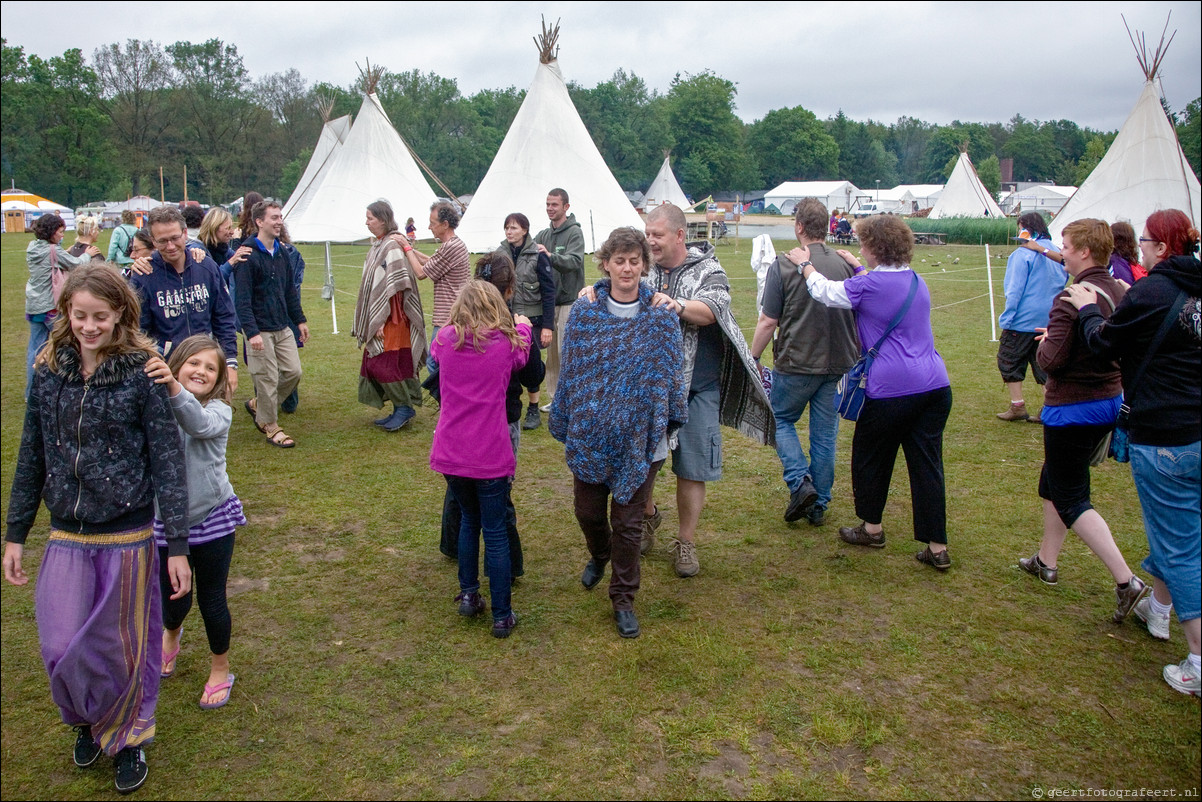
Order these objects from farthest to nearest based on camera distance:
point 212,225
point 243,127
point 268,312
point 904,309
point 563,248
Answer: point 243,127 < point 563,248 < point 268,312 < point 212,225 < point 904,309

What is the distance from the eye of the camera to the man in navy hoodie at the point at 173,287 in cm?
494

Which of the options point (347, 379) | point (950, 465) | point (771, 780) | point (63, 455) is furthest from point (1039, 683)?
point (347, 379)

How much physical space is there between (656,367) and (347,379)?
6.33 m

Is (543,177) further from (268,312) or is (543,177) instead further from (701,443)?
(701,443)

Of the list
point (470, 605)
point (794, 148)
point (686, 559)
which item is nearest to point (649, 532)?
point (686, 559)

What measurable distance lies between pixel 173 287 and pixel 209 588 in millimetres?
2585

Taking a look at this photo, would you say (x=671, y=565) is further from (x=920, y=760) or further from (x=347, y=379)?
(x=347, y=379)

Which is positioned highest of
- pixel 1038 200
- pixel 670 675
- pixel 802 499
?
pixel 1038 200

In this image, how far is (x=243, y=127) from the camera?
6306 cm

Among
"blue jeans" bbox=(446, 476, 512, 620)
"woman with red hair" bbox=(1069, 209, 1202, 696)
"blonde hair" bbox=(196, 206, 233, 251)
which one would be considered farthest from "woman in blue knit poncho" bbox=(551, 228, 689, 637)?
Answer: "blonde hair" bbox=(196, 206, 233, 251)

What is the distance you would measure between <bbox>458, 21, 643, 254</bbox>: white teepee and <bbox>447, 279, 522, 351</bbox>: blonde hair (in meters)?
16.2

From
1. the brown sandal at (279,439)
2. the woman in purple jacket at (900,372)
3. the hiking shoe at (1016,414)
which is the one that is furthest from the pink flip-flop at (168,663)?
the hiking shoe at (1016,414)

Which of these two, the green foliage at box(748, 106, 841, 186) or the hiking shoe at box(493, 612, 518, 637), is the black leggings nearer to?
the hiking shoe at box(493, 612, 518, 637)

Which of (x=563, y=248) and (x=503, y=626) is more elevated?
(x=563, y=248)
